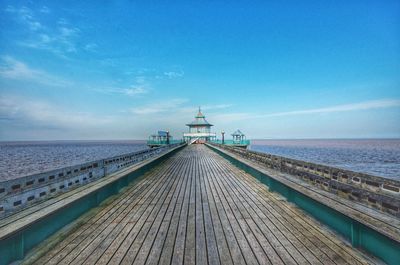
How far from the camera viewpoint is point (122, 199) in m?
5.84

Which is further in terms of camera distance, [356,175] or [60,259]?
[356,175]

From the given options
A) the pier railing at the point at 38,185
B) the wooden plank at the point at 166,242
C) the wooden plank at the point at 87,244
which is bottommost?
the wooden plank at the point at 87,244

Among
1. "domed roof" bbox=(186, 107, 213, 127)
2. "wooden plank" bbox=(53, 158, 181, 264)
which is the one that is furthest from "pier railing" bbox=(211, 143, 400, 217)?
"domed roof" bbox=(186, 107, 213, 127)

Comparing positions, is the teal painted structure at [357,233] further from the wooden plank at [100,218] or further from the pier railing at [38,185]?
the pier railing at [38,185]

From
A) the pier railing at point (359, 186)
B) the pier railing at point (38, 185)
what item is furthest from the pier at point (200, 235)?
the pier railing at point (38, 185)

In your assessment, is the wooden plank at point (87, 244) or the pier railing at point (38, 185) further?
the pier railing at point (38, 185)

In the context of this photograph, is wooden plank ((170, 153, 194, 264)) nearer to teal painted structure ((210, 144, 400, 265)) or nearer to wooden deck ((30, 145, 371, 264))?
wooden deck ((30, 145, 371, 264))

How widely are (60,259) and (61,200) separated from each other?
1.24 metres

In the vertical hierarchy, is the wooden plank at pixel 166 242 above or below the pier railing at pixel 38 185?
below

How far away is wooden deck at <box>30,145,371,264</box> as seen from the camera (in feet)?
9.54

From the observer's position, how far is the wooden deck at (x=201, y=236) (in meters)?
2.91

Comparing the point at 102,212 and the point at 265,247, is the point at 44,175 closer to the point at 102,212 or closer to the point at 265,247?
the point at 102,212

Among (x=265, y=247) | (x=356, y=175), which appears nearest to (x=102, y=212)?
(x=265, y=247)

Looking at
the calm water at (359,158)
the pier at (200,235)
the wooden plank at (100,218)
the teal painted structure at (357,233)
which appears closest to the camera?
the teal painted structure at (357,233)
